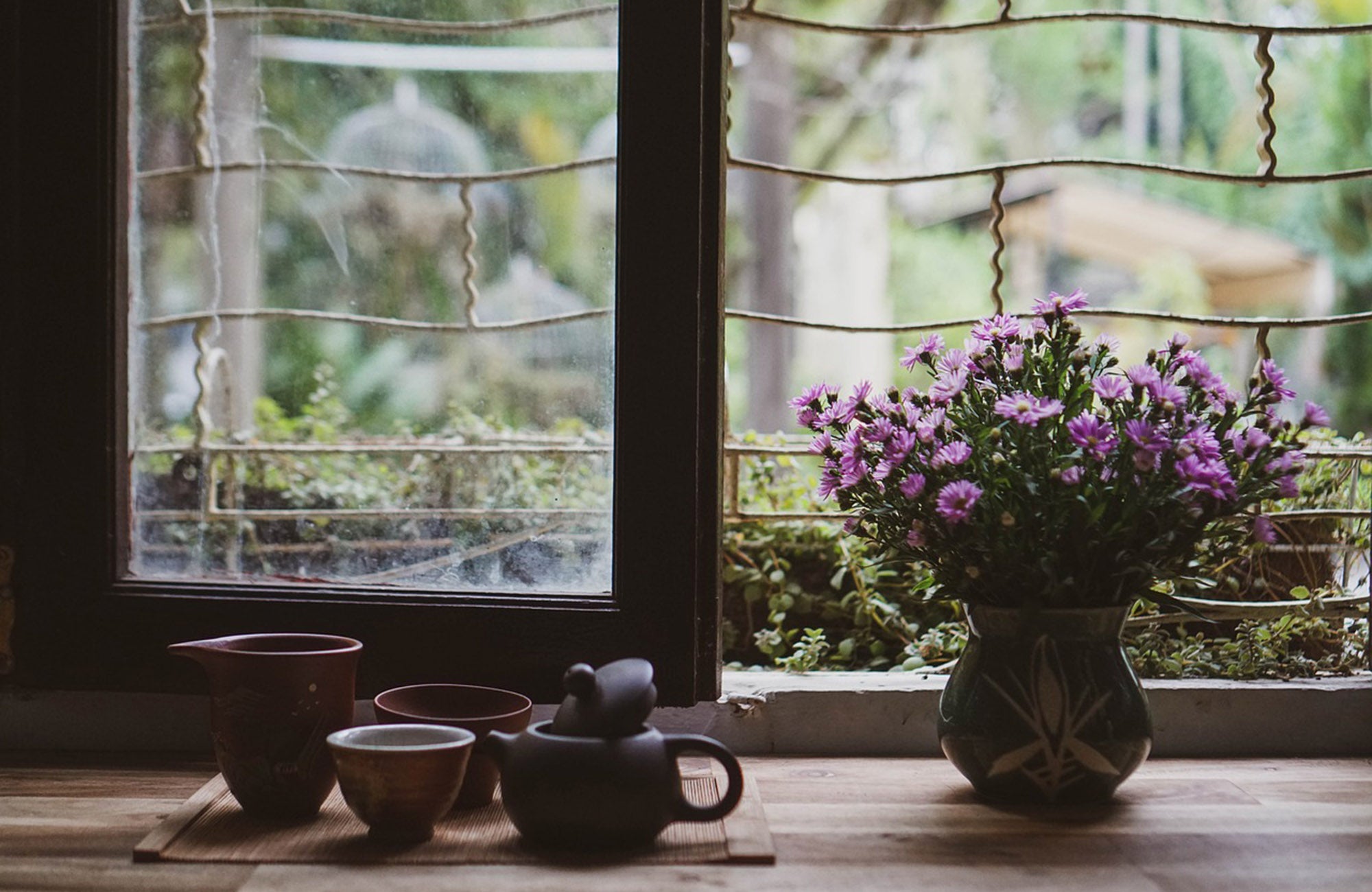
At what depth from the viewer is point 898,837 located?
3.02 feet

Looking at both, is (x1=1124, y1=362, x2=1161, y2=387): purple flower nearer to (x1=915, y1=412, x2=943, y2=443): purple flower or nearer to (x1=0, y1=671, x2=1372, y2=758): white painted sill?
(x1=915, y1=412, x2=943, y2=443): purple flower

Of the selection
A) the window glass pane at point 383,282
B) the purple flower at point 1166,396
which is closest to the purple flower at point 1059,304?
the purple flower at point 1166,396

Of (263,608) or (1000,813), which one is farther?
(263,608)

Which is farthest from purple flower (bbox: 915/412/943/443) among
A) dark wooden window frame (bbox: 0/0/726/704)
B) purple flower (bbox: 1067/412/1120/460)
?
dark wooden window frame (bbox: 0/0/726/704)

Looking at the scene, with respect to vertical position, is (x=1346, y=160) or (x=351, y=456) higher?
(x=1346, y=160)

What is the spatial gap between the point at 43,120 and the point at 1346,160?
830 cm

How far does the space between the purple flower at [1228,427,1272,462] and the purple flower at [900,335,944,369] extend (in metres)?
0.25

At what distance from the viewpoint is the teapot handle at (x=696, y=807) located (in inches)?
33.5

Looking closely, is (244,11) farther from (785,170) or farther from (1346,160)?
(1346,160)

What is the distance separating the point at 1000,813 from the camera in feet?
3.21

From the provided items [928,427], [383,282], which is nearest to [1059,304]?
[928,427]

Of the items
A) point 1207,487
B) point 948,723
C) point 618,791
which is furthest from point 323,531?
point 1207,487

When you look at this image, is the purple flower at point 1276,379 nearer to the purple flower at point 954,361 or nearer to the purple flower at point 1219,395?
the purple flower at point 1219,395

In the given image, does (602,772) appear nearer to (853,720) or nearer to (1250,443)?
(853,720)
